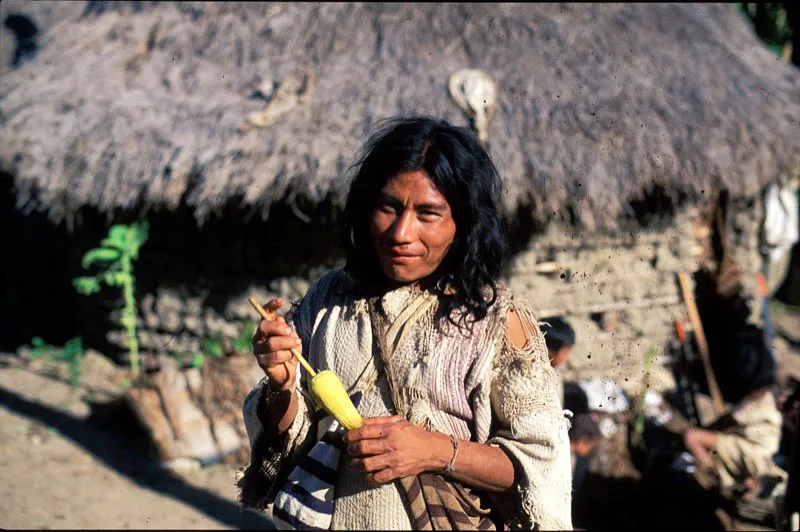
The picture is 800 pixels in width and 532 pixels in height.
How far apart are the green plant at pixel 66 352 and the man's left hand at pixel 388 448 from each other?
5.58 meters

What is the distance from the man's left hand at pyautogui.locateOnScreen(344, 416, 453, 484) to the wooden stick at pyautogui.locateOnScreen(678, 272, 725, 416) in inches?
218

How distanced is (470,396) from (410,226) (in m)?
0.37

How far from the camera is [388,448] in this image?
1.44 metres

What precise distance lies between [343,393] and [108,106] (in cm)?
525

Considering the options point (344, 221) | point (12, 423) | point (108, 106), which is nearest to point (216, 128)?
point (108, 106)

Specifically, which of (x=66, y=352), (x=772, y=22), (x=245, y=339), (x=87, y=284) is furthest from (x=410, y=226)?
(x=772, y=22)

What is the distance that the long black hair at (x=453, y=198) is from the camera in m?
1.57

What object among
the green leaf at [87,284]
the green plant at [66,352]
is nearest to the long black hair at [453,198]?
the green leaf at [87,284]

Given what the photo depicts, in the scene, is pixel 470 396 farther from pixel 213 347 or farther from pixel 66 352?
pixel 66 352

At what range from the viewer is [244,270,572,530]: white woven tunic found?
1.56 meters

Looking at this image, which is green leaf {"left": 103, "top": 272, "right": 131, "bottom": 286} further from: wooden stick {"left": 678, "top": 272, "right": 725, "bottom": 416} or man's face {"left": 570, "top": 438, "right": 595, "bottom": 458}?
wooden stick {"left": 678, "top": 272, "right": 725, "bottom": 416}

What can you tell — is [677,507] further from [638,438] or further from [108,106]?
[108,106]

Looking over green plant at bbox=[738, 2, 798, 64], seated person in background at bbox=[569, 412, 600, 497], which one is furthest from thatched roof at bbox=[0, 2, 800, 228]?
green plant at bbox=[738, 2, 798, 64]

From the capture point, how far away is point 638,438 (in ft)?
17.9
